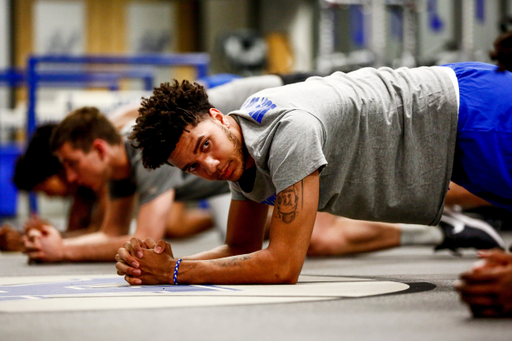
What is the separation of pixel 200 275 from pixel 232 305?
290mm

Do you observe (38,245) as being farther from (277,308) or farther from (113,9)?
(113,9)

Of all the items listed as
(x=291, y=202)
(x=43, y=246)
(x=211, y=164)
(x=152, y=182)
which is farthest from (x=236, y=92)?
(x=291, y=202)

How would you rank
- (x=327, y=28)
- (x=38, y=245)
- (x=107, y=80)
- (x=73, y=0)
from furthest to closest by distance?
1. (x=73, y=0)
2. (x=327, y=28)
3. (x=107, y=80)
4. (x=38, y=245)

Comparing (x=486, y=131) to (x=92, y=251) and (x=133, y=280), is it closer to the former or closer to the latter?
(x=133, y=280)

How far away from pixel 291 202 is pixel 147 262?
0.40 m

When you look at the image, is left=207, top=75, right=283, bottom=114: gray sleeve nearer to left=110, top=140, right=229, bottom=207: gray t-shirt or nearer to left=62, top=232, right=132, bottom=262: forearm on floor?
left=110, top=140, right=229, bottom=207: gray t-shirt

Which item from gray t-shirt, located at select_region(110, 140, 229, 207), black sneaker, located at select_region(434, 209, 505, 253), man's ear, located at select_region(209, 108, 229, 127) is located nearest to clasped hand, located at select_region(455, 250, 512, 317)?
man's ear, located at select_region(209, 108, 229, 127)

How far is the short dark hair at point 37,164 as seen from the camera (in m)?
2.60

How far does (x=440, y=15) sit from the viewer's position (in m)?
6.55

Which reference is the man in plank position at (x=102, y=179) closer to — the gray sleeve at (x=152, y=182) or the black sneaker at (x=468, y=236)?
the gray sleeve at (x=152, y=182)

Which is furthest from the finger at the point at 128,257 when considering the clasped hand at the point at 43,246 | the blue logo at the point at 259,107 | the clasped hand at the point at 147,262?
the clasped hand at the point at 43,246

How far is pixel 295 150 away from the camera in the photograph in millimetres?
1413

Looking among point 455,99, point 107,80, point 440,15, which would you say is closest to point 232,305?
point 455,99

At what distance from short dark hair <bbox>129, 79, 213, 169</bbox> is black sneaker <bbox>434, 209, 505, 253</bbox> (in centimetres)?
142
